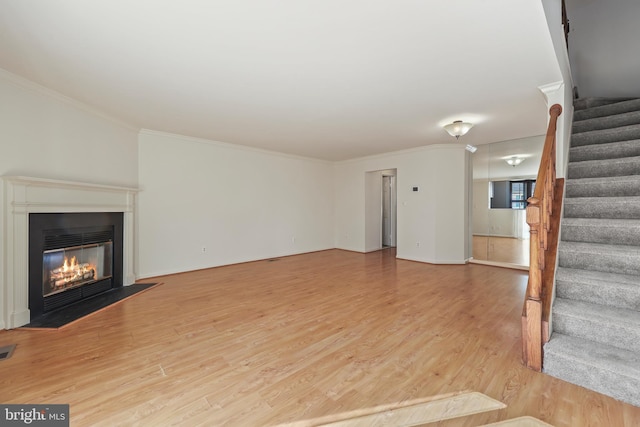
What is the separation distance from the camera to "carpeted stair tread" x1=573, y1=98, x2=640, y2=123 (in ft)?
11.3

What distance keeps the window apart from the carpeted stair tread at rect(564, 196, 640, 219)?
302 cm

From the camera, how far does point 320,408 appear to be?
163 centimetres

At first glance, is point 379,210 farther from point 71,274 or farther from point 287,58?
point 71,274

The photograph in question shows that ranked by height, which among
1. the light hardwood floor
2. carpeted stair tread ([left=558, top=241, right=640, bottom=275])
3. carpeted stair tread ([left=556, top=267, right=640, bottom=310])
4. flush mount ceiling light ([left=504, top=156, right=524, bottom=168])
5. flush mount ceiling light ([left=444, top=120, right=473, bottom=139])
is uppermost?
flush mount ceiling light ([left=444, top=120, right=473, bottom=139])

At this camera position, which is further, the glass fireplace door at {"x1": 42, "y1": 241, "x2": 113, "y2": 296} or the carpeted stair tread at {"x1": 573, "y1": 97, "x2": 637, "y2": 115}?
the carpeted stair tread at {"x1": 573, "y1": 97, "x2": 637, "y2": 115}

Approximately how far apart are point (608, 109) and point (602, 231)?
223 cm

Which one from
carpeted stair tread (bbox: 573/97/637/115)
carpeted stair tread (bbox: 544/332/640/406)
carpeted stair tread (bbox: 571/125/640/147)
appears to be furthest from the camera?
carpeted stair tread (bbox: 573/97/637/115)

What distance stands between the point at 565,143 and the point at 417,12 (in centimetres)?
244

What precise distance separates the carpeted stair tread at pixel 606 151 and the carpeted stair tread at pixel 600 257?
49.7 inches

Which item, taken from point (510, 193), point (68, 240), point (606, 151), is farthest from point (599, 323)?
point (68, 240)

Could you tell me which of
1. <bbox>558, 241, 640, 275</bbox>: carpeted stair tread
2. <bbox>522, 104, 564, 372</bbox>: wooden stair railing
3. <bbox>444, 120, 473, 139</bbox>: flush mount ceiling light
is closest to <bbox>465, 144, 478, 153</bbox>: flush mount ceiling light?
<bbox>444, 120, 473, 139</bbox>: flush mount ceiling light

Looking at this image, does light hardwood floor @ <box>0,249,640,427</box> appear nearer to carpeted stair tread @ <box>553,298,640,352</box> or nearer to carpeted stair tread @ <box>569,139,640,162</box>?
carpeted stair tread @ <box>553,298,640,352</box>

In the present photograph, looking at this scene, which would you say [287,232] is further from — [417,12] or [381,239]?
[417,12]

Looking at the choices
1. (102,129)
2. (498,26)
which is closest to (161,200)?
(102,129)
